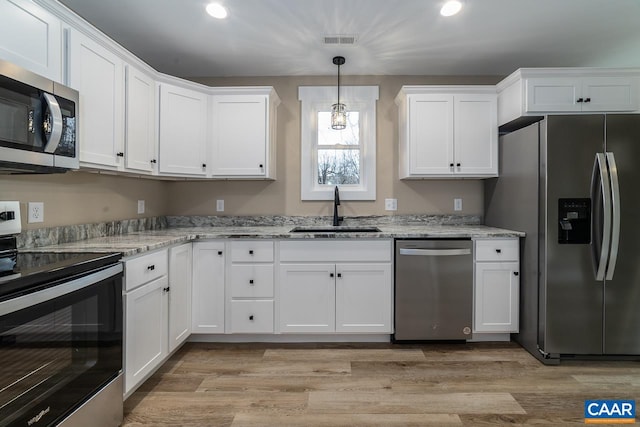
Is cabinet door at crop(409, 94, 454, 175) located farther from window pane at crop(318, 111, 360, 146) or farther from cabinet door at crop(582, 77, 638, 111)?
cabinet door at crop(582, 77, 638, 111)

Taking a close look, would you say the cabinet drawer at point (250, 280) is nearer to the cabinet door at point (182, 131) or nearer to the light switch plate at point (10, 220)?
the cabinet door at point (182, 131)

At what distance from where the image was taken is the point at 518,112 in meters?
2.66

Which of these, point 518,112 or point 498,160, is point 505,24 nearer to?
point 518,112

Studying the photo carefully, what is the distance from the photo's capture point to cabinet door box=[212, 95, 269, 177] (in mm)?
2980

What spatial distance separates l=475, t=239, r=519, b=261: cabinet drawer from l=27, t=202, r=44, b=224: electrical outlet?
2.94m

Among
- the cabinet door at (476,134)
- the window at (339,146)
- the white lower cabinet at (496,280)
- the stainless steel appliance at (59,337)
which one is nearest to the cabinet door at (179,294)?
the stainless steel appliance at (59,337)

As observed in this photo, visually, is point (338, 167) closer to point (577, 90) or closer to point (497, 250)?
point (497, 250)

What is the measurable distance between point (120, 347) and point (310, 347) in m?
1.40

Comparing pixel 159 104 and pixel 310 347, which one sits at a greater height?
pixel 159 104

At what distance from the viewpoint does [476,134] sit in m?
2.97

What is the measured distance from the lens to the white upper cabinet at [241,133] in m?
2.98

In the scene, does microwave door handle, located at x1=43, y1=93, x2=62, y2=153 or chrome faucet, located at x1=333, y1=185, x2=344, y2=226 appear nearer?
microwave door handle, located at x1=43, y1=93, x2=62, y2=153

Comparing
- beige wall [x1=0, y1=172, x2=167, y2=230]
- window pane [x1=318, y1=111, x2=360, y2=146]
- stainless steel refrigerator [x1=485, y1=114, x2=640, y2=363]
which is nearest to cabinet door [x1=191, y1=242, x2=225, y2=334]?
beige wall [x1=0, y1=172, x2=167, y2=230]

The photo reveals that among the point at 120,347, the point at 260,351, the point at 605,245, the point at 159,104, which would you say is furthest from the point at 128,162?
the point at 605,245
